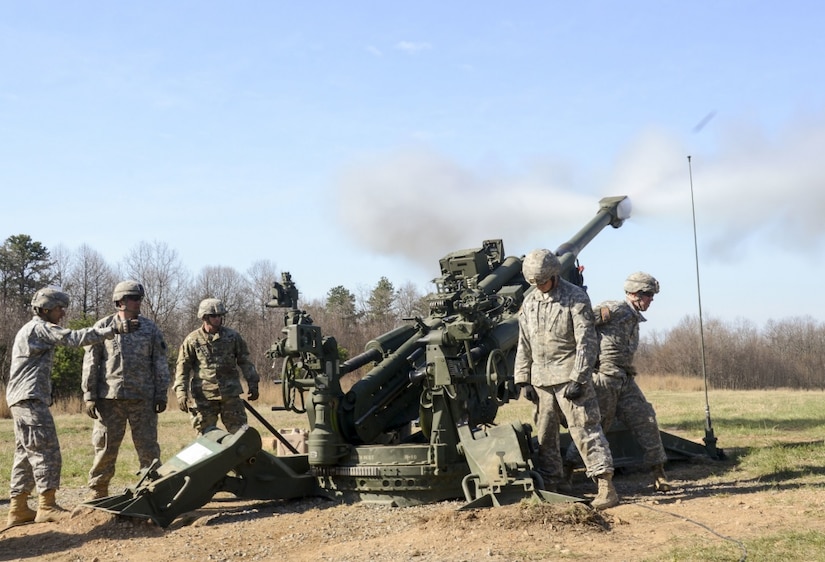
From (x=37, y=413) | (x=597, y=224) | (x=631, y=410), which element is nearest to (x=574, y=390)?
(x=631, y=410)

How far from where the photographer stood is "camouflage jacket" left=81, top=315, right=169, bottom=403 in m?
8.27

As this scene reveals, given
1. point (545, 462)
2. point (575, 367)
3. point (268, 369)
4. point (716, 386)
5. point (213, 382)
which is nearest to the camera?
point (575, 367)

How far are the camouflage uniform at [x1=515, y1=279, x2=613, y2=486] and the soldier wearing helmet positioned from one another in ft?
2.37

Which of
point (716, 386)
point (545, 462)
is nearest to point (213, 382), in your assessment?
point (545, 462)

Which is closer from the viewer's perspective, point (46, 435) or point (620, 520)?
point (620, 520)

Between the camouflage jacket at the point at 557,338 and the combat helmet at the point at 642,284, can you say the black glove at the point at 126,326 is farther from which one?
the combat helmet at the point at 642,284

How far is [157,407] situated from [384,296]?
4501 cm

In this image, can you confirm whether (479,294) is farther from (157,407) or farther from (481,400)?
(157,407)

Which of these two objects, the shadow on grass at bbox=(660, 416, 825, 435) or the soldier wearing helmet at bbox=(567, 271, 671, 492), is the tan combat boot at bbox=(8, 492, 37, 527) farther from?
the shadow on grass at bbox=(660, 416, 825, 435)

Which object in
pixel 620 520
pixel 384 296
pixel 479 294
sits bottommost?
pixel 620 520

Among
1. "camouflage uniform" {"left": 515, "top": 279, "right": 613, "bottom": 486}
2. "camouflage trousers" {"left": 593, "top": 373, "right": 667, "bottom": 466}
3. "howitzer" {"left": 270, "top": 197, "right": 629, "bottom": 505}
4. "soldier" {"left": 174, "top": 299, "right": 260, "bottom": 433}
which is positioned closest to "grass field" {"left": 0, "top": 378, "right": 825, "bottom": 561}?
"camouflage trousers" {"left": 593, "top": 373, "right": 667, "bottom": 466}

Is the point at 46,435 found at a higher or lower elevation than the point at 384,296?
lower

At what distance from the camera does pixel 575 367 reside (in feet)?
24.0

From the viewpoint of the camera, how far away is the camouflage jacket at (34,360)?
7.69 metres
